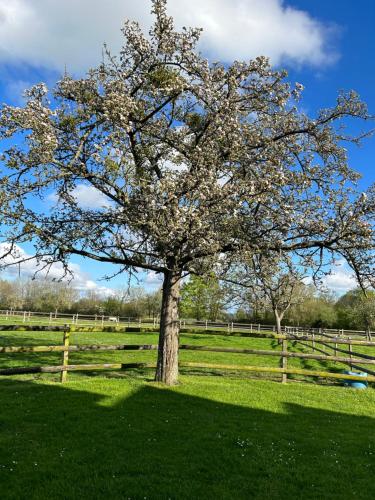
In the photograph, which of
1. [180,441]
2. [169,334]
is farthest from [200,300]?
[180,441]

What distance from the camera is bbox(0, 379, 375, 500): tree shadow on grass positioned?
15.3 feet

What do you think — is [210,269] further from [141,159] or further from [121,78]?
[121,78]

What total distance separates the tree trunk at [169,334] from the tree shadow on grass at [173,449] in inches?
52.0

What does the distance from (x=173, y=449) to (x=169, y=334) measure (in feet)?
15.0

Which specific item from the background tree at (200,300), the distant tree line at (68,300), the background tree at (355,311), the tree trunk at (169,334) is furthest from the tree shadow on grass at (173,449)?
the distant tree line at (68,300)

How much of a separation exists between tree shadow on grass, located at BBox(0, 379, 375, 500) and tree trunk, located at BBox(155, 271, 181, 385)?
132cm

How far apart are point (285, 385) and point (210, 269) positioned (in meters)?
4.11

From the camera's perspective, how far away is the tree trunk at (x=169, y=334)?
10250 mm

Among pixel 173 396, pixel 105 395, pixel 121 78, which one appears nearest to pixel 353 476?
pixel 173 396

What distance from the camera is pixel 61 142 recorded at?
9.35 m

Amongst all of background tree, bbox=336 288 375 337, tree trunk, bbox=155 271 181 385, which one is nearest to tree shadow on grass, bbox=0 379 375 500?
tree trunk, bbox=155 271 181 385

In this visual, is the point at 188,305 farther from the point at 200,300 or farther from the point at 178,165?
the point at 178,165

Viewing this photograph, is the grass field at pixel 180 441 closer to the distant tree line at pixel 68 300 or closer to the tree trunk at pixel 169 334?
the tree trunk at pixel 169 334

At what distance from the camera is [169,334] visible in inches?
408
